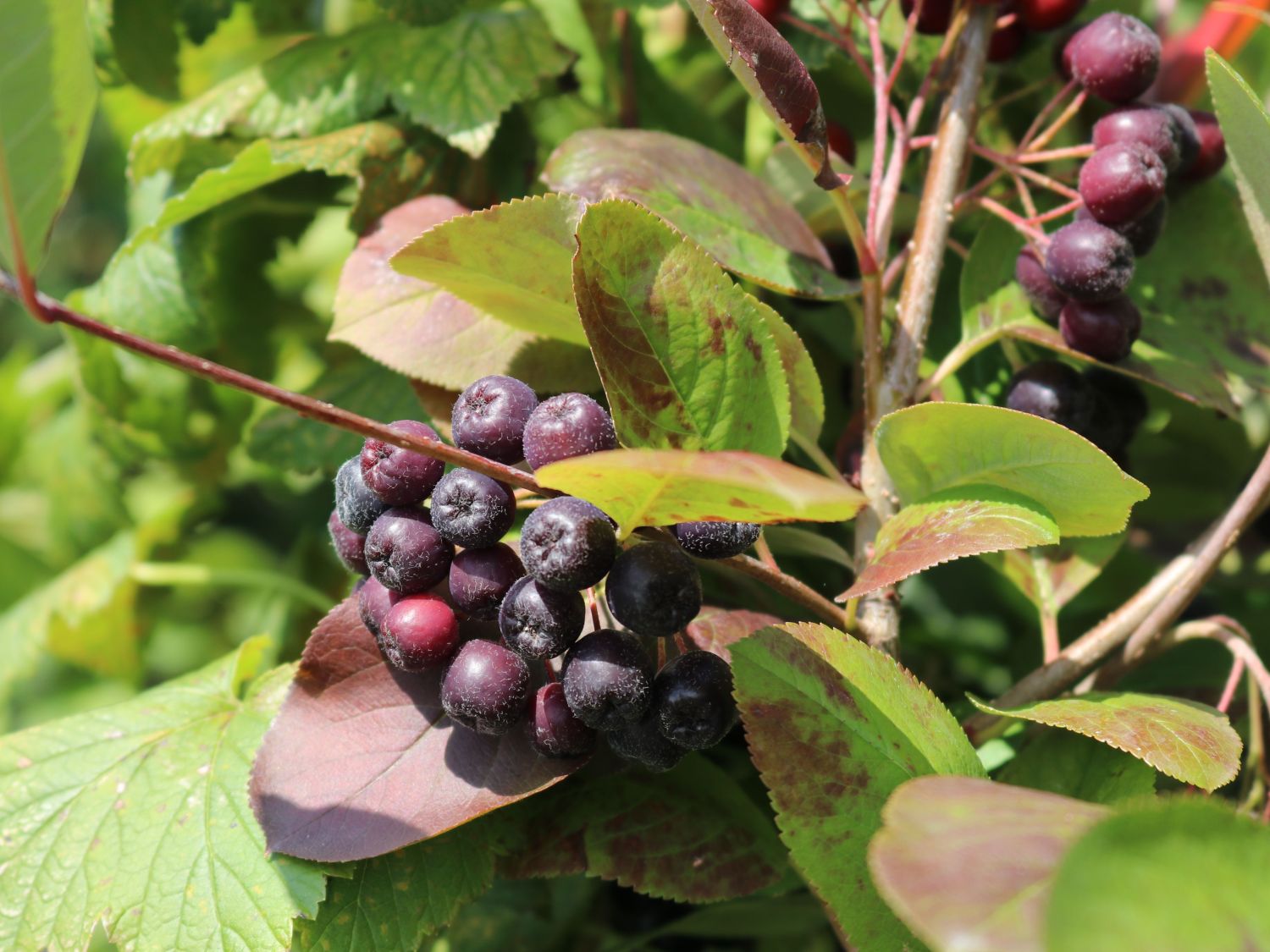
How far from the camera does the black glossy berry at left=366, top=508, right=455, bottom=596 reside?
0.76 metres

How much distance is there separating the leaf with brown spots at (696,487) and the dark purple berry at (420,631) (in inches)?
6.3

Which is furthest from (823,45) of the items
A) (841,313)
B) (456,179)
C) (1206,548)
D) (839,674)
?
(839,674)

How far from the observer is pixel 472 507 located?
73cm

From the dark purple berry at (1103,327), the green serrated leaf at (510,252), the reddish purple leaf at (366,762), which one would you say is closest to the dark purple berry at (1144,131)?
the dark purple berry at (1103,327)

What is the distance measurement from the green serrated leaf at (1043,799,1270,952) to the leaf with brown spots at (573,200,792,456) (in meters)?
0.37

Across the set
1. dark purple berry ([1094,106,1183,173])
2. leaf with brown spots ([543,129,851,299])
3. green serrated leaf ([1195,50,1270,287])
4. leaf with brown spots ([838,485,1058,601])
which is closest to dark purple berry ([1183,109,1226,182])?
dark purple berry ([1094,106,1183,173])

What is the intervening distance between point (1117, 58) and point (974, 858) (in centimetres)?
79

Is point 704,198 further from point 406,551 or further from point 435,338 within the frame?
point 406,551

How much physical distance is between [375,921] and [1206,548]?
726mm

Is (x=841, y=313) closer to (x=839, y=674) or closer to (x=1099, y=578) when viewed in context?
(x=1099, y=578)

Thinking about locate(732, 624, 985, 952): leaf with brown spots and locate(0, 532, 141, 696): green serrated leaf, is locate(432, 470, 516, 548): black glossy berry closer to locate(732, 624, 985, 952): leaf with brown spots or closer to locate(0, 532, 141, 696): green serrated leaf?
locate(732, 624, 985, 952): leaf with brown spots

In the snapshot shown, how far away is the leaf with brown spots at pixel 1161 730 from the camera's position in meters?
0.73

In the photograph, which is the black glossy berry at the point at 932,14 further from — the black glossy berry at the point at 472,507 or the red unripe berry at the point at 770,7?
the black glossy berry at the point at 472,507

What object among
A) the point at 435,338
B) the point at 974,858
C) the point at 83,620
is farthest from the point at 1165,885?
the point at 83,620
